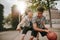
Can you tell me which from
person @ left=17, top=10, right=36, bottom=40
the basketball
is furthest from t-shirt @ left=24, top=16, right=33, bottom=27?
the basketball

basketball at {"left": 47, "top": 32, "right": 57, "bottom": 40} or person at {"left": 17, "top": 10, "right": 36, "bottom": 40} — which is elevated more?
person at {"left": 17, "top": 10, "right": 36, "bottom": 40}

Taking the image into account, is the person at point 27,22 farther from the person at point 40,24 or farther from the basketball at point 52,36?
the basketball at point 52,36

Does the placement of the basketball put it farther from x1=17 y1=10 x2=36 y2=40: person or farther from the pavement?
x1=17 y1=10 x2=36 y2=40: person

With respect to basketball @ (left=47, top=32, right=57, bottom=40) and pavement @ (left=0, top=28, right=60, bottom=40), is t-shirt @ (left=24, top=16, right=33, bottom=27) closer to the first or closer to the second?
pavement @ (left=0, top=28, right=60, bottom=40)

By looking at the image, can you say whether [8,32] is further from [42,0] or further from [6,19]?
[42,0]

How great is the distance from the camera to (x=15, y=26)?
1.84 meters


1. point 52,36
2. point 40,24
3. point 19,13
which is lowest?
point 52,36

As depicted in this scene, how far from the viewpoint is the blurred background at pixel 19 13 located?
1.83 meters

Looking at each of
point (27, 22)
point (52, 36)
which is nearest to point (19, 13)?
point (27, 22)

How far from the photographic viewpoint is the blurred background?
1.83 m

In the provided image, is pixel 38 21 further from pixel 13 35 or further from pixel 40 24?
pixel 13 35

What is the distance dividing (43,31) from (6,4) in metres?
0.42

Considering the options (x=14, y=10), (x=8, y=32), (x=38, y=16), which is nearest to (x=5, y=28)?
(x=8, y=32)

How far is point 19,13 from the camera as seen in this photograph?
1844 millimetres
